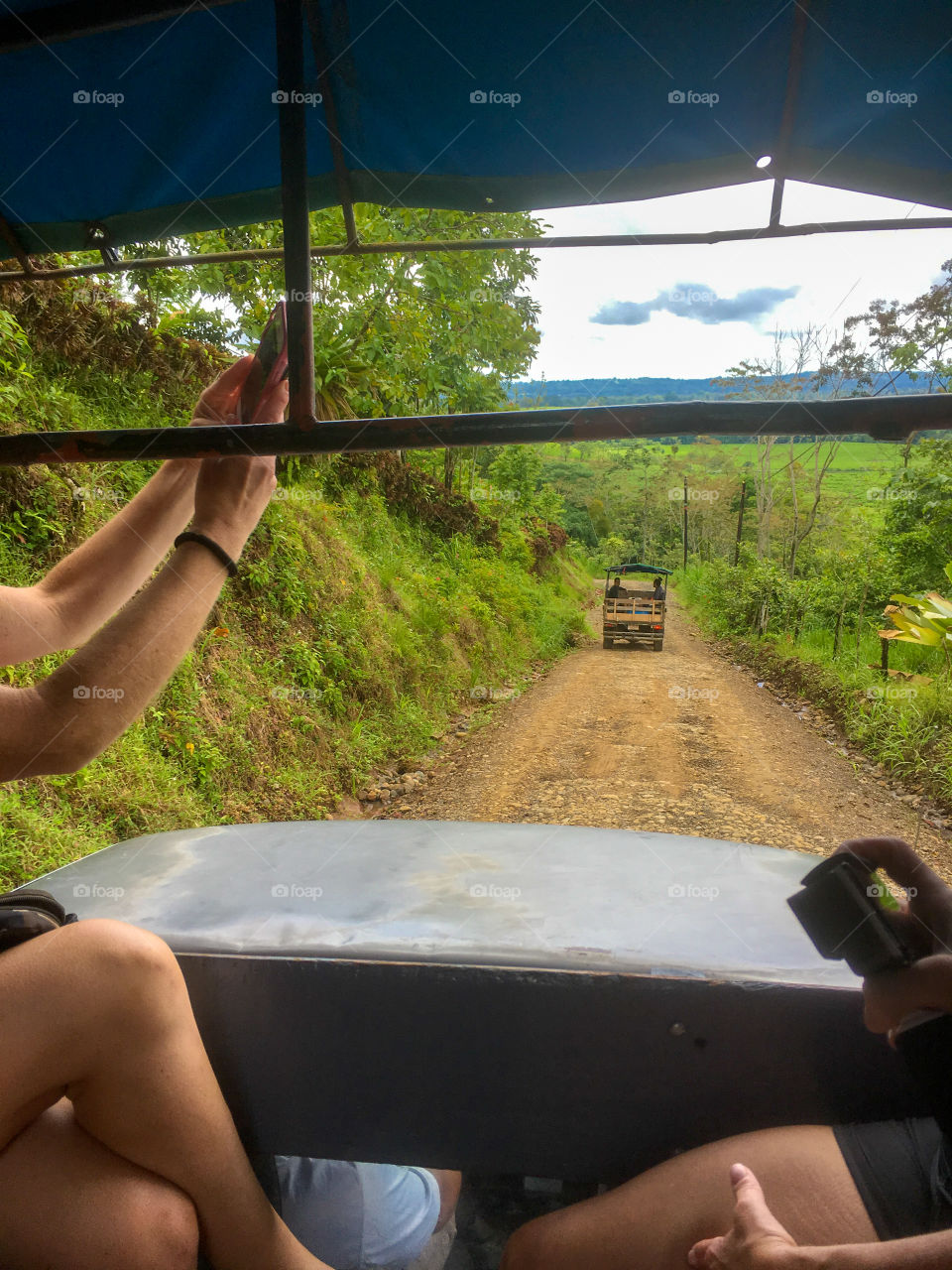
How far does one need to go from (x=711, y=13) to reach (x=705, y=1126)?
64.5 inches

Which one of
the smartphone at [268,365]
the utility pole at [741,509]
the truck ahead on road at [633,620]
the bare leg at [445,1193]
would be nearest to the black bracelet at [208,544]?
the smartphone at [268,365]

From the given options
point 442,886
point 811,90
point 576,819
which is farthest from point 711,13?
point 576,819

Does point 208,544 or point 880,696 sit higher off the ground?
point 208,544

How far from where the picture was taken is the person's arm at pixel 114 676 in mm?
785

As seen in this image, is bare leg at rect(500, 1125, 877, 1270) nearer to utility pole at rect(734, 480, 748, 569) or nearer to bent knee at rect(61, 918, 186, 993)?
A: bent knee at rect(61, 918, 186, 993)

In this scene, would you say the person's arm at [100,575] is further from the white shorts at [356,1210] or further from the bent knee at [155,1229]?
the white shorts at [356,1210]

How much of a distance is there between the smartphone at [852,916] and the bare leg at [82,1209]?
35.2 inches

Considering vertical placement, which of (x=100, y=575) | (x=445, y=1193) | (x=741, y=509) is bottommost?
(x=445, y=1193)

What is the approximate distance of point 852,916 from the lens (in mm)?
944

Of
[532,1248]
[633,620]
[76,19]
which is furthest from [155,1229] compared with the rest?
[633,620]

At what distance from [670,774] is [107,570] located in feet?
18.1

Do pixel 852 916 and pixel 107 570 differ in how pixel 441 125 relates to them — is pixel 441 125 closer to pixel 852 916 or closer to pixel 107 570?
pixel 107 570

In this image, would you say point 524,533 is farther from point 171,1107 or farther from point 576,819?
point 171,1107

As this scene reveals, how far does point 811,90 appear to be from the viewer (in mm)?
1229
